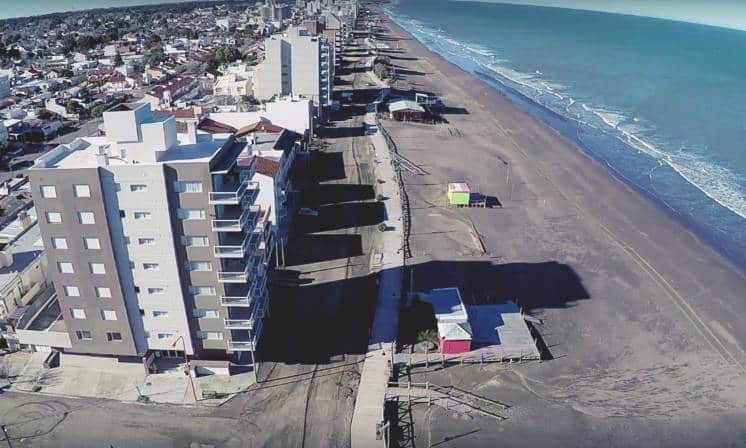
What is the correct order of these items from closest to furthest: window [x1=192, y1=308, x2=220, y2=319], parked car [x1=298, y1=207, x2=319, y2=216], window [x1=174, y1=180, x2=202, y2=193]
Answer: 1. window [x1=174, y1=180, x2=202, y2=193]
2. window [x1=192, y1=308, x2=220, y2=319]
3. parked car [x1=298, y1=207, x2=319, y2=216]

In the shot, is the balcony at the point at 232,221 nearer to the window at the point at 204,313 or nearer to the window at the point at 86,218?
the window at the point at 204,313

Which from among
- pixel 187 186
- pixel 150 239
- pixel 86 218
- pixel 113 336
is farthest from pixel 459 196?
pixel 86 218

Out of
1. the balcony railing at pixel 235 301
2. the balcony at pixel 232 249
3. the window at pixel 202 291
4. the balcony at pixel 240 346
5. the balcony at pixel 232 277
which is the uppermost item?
the balcony at pixel 232 249

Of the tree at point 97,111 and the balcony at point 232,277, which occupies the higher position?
the balcony at point 232,277

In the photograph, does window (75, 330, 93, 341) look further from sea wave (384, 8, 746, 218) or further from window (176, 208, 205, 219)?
sea wave (384, 8, 746, 218)

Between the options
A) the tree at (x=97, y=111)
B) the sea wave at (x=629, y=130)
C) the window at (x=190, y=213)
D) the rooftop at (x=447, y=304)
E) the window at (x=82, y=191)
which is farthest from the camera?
the tree at (x=97, y=111)

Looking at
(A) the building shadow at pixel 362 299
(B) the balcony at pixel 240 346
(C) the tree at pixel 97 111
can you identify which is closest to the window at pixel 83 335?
(B) the balcony at pixel 240 346

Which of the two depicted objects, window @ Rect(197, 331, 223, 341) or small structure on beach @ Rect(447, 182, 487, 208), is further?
small structure on beach @ Rect(447, 182, 487, 208)

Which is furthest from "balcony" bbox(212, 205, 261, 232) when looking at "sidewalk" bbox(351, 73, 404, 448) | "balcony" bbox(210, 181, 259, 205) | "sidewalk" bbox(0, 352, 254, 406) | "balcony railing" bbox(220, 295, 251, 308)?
"sidewalk" bbox(351, 73, 404, 448)
